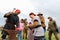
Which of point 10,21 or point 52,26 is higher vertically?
point 10,21

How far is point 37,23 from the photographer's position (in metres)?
10.1

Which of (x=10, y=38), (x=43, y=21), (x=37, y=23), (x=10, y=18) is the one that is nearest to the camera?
(x=37, y=23)

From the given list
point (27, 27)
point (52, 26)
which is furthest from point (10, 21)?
point (52, 26)

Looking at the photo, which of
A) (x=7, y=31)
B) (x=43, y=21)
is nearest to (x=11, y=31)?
(x=7, y=31)

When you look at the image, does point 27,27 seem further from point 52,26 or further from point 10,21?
point 52,26

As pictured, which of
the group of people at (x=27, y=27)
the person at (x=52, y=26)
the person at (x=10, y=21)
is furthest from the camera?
the person at (x=52, y=26)

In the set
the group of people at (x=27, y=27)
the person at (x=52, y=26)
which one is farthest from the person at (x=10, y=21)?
the person at (x=52, y=26)

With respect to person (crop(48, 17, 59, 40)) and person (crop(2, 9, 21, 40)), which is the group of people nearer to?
person (crop(2, 9, 21, 40))

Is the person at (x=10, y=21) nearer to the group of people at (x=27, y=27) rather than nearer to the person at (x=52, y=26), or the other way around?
the group of people at (x=27, y=27)

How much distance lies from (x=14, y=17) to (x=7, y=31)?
2.88ft

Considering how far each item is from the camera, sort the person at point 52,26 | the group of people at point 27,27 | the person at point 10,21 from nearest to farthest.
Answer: the group of people at point 27,27
the person at point 10,21
the person at point 52,26

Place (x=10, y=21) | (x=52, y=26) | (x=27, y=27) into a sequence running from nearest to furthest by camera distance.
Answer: (x=27, y=27) < (x=10, y=21) < (x=52, y=26)

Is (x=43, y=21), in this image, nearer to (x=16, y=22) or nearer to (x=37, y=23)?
(x=16, y=22)

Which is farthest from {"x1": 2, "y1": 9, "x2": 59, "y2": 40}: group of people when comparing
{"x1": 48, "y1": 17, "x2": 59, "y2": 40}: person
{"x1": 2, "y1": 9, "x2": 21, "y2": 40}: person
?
{"x1": 48, "y1": 17, "x2": 59, "y2": 40}: person
